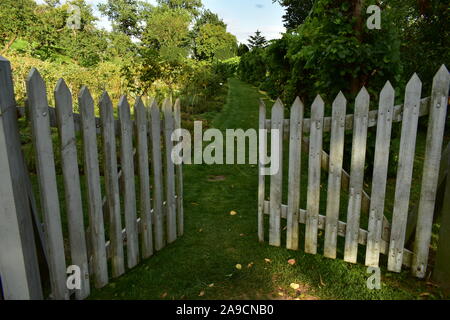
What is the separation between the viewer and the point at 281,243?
149 inches

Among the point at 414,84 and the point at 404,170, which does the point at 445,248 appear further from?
the point at 414,84

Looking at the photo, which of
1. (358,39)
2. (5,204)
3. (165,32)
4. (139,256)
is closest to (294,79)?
(358,39)

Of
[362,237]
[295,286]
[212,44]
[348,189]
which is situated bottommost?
[295,286]

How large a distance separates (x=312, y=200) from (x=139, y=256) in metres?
1.82

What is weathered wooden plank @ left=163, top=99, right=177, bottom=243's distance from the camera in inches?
134

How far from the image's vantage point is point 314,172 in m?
3.22

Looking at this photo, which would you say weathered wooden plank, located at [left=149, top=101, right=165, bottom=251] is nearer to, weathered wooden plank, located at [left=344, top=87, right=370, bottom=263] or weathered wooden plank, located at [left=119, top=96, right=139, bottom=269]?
weathered wooden plank, located at [left=119, top=96, right=139, bottom=269]

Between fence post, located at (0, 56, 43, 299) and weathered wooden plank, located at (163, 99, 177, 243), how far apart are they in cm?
139

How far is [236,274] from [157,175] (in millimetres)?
1230

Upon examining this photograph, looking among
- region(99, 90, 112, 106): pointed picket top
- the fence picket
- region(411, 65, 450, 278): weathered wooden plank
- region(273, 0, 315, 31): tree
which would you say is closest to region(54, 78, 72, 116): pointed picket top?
region(99, 90, 112, 106): pointed picket top

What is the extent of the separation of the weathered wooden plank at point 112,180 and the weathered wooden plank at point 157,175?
0.46m

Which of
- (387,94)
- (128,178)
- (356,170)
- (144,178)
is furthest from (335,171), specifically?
(128,178)

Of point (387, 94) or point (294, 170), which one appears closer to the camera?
point (387, 94)
